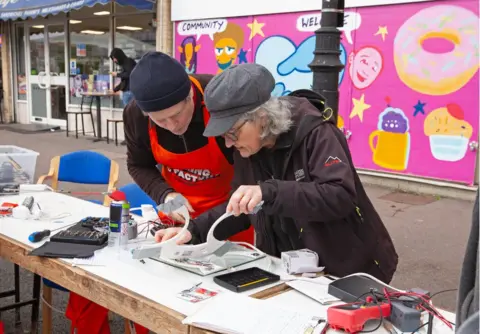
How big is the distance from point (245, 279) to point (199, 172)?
0.95m

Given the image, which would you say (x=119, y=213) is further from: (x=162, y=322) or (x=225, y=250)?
(x=162, y=322)

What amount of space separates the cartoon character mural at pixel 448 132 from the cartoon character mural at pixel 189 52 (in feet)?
14.2

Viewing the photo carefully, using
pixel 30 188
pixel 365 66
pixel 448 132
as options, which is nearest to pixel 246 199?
pixel 30 188

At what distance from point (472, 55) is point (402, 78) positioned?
920 mm

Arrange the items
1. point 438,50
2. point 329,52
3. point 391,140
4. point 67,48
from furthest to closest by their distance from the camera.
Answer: point 67,48, point 391,140, point 438,50, point 329,52

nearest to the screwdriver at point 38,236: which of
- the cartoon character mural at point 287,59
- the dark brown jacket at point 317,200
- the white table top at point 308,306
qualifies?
the dark brown jacket at point 317,200

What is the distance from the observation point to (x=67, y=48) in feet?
40.9

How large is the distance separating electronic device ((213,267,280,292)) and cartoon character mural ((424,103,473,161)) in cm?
504

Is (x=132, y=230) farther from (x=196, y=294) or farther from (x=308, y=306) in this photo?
(x=308, y=306)

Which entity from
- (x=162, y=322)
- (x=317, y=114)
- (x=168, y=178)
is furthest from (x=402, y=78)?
(x=162, y=322)

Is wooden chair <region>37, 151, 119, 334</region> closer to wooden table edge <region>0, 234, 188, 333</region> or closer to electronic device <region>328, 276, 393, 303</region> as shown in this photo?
wooden table edge <region>0, 234, 188, 333</region>

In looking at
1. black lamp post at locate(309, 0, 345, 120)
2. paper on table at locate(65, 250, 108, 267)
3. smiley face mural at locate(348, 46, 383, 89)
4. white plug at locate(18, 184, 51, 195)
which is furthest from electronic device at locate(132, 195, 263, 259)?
smiley face mural at locate(348, 46, 383, 89)

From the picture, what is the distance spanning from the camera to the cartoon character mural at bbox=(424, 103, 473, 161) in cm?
644

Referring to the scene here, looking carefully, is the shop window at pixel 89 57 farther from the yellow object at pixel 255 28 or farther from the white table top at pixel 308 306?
the white table top at pixel 308 306
